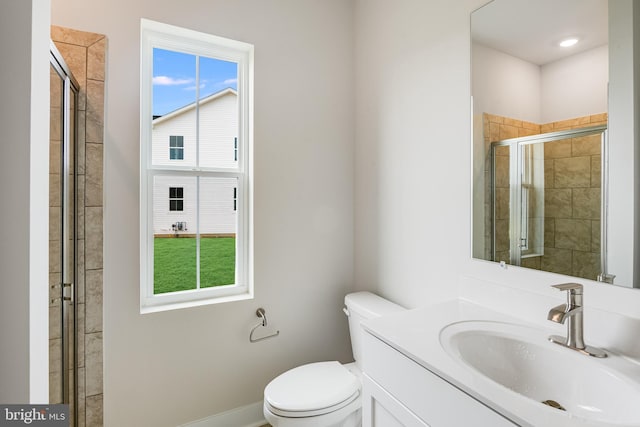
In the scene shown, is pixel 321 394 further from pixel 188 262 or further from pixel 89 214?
pixel 89 214

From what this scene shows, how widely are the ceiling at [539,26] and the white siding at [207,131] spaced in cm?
128

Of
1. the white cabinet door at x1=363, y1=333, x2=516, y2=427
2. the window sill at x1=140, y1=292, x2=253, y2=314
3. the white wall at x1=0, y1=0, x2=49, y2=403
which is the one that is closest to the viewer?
the white wall at x1=0, y1=0, x2=49, y2=403

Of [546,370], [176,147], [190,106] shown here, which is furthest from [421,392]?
[190,106]

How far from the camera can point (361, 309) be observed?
1.66 meters

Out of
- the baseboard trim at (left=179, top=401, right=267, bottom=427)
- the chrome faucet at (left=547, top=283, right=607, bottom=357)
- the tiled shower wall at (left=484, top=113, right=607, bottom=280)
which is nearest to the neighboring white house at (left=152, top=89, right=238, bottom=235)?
the baseboard trim at (left=179, top=401, right=267, bottom=427)

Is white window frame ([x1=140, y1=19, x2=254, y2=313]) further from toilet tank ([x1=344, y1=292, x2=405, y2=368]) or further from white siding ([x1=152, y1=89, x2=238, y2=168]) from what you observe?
toilet tank ([x1=344, y1=292, x2=405, y2=368])

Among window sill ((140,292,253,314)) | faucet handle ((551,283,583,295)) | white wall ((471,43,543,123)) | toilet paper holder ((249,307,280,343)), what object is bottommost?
toilet paper holder ((249,307,280,343))

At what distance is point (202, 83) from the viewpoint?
1.75 meters

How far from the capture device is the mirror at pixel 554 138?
0.90 metres

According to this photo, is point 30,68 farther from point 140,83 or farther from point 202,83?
point 202,83

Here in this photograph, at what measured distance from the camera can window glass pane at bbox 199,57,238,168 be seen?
1.75 metres

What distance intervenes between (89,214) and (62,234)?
0.59ft

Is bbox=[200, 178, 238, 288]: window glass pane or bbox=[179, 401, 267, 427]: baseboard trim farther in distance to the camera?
bbox=[200, 178, 238, 288]: window glass pane

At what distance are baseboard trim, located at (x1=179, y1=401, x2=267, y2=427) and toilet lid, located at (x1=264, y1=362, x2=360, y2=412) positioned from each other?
44 cm
